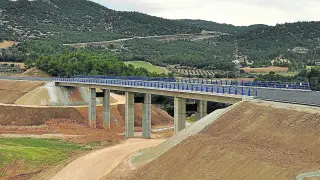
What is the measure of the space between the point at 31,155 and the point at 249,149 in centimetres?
3062

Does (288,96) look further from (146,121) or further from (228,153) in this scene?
(146,121)

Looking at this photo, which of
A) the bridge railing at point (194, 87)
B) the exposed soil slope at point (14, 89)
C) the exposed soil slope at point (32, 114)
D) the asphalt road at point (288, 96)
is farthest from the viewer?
the exposed soil slope at point (14, 89)

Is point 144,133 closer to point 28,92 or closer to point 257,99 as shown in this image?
point 257,99

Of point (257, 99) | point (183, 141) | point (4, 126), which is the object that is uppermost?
point (257, 99)

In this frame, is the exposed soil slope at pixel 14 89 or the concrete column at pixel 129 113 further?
the exposed soil slope at pixel 14 89

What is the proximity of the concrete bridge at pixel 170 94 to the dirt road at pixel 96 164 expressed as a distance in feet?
22.8

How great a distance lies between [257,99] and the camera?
3809cm

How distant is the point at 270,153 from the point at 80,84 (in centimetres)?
6656

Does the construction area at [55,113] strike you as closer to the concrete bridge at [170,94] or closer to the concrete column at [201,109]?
the concrete bridge at [170,94]

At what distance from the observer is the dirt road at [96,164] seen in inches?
1674

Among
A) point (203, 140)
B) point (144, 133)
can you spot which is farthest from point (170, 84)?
point (203, 140)

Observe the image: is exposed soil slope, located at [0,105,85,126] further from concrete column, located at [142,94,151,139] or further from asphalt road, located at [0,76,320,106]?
asphalt road, located at [0,76,320,106]

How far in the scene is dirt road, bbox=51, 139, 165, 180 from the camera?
42.5 meters

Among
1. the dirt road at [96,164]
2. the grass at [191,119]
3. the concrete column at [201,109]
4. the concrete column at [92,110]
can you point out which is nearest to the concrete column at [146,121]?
the concrete column at [201,109]
